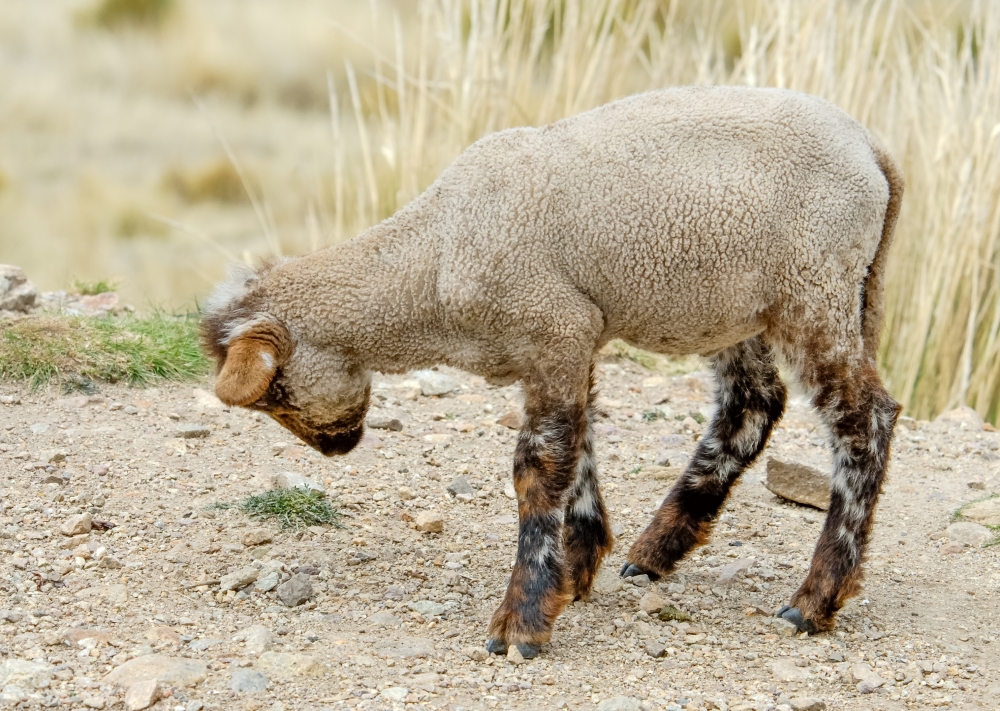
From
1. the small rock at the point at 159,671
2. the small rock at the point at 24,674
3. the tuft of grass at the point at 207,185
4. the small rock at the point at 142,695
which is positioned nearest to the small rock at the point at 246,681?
the small rock at the point at 159,671

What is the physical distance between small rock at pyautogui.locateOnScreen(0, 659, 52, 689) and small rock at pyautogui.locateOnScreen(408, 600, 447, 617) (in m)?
1.54

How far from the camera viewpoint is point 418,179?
32.7 ft

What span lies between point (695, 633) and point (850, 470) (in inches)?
38.4

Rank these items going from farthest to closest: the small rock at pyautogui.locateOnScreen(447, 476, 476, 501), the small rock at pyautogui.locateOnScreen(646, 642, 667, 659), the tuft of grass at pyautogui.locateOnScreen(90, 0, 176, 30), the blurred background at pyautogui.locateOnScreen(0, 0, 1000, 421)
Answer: the tuft of grass at pyautogui.locateOnScreen(90, 0, 176, 30)
the blurred background at pyautogui.locateOnScreen(0, 0, 1000, 421)
the small rock at pyautogui.locateOnScreen(447, 476, 476, 501)
the small rock at pyautogui.locateOnScreen(646, 642, 667, 659)

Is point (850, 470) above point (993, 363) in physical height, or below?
above

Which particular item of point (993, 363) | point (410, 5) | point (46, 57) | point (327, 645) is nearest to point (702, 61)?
point (993, 363)

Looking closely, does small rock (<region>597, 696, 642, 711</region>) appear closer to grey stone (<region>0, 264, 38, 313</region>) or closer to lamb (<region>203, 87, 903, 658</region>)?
lamb (<region>203, 87, 903, 658</region>)

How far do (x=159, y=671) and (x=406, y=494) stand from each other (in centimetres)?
215

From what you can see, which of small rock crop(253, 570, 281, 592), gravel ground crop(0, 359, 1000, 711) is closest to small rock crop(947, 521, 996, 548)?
gravel ground crop(0, 359, 1000, 711)

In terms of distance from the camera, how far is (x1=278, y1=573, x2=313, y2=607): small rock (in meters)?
5.26

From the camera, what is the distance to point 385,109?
403 inches

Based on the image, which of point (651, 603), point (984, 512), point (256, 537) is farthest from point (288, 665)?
point (984, 512)

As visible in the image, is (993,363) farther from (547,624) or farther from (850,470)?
(547,624)

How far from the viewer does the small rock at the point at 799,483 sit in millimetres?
6645
